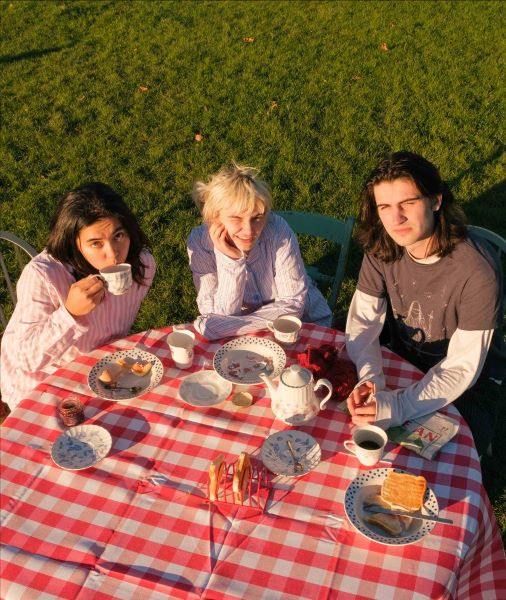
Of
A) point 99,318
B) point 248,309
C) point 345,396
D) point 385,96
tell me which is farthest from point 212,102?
point 345,396

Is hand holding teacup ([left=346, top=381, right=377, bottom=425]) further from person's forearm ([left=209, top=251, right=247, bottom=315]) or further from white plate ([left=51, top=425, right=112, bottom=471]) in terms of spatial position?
person's forearm ([left=209, top=251, right=247, bottom=315])

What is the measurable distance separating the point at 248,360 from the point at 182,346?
33 centimetres

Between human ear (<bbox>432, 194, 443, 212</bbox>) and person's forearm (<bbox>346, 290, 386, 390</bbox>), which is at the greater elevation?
human ear (<bbox>432, 194, 443, 212</bbox>)

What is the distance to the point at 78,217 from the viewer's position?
3027 mm

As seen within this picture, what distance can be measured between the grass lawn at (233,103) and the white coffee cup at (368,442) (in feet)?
6.73

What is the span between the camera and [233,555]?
2.13 metres

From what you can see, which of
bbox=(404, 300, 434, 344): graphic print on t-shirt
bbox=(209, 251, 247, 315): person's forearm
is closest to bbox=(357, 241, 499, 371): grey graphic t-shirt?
bbox=(404, 300, 434, 344): graphic print on t-shirt

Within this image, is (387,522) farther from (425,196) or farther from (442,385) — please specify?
(425,196)

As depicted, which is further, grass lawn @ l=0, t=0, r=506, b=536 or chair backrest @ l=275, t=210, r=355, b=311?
grass lawn @ l=0, t=0, r=506, b=536

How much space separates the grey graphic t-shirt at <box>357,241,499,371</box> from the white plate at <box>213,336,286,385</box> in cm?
66

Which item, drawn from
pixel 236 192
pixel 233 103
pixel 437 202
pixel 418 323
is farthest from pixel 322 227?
pixel 233 103

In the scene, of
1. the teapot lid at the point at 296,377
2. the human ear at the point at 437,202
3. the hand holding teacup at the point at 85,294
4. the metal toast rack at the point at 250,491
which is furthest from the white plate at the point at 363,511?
the hand holding teacup at the point at 85,294

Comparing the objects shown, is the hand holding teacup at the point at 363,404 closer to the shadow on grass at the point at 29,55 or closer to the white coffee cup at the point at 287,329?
the white coffee cup at the point at 287,329

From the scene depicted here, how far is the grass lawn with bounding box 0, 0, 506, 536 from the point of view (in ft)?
20.3
